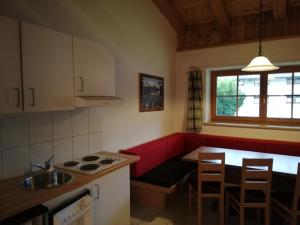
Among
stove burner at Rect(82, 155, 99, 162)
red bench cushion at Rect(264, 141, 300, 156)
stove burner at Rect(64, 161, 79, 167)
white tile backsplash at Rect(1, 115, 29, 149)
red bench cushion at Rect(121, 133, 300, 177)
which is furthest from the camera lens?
red bench cushion at Rect(264, 141, 300, 156)

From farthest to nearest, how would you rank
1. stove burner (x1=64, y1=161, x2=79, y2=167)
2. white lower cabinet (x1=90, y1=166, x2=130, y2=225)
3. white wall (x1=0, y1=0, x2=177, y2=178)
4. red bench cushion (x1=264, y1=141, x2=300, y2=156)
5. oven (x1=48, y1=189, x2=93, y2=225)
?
1. red bench cushion (x1=264, y1=141, x2=300, y2=156)
2. stove burner (x1=64, y1=161, x2=79, y2=167)
3. white lower cabinet (x1=90, y1=166, x2=130, y2=225)
4. white wall (x1=0, y1=0, x2=177, y2=178)
5. oven (x1=48, y1=189, x2=93, y2=225)

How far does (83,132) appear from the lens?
2281mm

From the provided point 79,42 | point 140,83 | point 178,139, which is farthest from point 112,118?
point 178,139

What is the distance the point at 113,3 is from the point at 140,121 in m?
1.61

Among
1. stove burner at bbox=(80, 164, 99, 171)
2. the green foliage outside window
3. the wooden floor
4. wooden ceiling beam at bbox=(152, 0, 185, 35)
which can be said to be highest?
wooden ceiling beam at bbox=(152, 0, 185, 35)

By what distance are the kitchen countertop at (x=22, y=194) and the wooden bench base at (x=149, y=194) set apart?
1067 millimetres

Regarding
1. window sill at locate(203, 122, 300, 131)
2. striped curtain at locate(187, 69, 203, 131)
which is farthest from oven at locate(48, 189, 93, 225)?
window sill at locate(203, 122, 300, 131)

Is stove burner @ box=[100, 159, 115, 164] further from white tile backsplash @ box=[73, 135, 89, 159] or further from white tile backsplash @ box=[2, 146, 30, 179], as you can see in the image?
white tile backsplash @ box=[2, 146, 30, 179]

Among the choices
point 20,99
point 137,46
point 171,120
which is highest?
point 137,46

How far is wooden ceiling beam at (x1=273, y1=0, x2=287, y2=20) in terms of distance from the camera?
3.14 meters

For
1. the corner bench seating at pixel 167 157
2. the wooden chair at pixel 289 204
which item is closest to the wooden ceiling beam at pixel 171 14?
the corner bench seating at pixel 167 157

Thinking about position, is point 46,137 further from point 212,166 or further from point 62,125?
point 212,166

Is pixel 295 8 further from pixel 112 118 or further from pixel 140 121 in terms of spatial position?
pixel 112 118

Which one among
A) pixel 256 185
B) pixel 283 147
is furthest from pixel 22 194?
pixel 283 147
